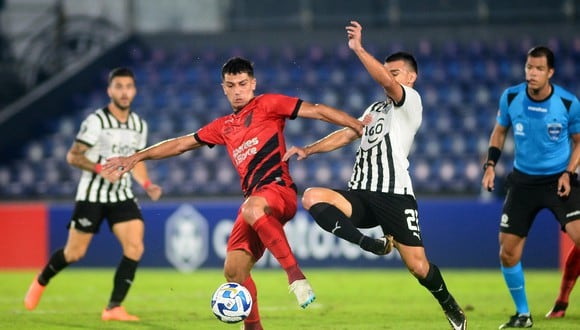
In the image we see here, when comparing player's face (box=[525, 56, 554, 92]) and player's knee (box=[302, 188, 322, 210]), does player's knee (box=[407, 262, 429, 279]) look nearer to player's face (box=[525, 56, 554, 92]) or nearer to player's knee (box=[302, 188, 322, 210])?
player's knee (box=[302, 188, 322, 210])

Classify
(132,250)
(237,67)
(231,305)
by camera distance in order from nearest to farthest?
(231,305)
(237,67)
(132,250)

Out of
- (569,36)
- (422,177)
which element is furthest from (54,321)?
(569,36)

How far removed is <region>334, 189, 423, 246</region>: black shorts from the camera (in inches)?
307

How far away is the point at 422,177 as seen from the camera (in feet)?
59.2

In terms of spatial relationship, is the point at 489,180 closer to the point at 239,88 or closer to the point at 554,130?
the point at 554,130

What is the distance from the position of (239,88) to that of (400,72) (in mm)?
1355

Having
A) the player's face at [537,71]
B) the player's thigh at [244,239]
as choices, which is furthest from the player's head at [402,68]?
the player's thigh at [244,239]

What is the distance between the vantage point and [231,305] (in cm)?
729

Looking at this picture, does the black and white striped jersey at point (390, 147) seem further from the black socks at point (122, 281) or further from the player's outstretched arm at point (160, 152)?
the black socks at point (122, 281)

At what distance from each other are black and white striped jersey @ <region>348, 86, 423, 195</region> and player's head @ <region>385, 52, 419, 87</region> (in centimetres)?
24

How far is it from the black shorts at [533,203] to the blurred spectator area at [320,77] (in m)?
8.93

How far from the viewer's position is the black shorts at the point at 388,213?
7801 mm

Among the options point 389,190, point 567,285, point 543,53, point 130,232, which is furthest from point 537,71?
point 130,232

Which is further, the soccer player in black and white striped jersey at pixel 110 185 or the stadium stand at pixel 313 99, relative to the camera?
the stadium stand at pixel 313 99
